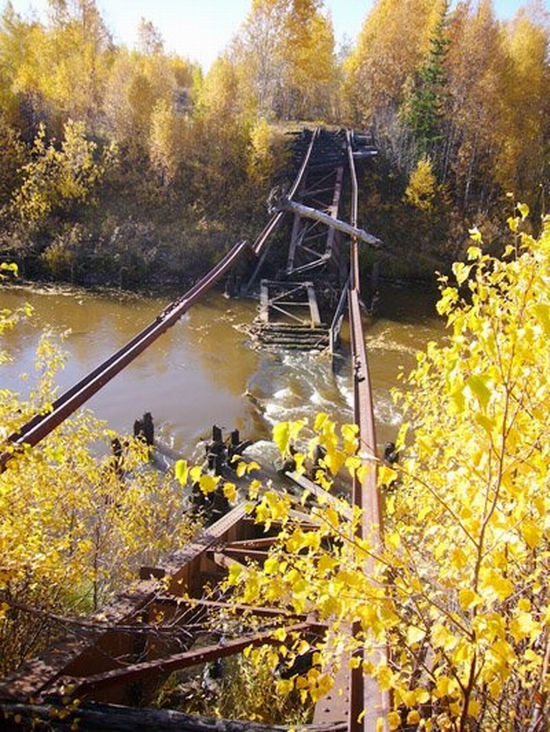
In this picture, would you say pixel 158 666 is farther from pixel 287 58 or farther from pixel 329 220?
pixel 287 58

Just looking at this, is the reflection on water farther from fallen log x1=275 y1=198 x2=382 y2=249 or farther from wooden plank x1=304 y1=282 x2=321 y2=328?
fallen log x1=275 y1=198 x2=382 y2=249

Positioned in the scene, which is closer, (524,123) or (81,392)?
(81,392)

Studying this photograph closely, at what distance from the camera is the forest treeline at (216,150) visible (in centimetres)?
2972

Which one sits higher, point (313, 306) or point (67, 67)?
point (67, 67)

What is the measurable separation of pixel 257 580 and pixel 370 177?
34.8m

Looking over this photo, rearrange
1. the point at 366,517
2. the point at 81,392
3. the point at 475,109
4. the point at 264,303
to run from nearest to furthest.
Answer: the point at 366,517, the point at 81,392, the point at 264,303, the point at 475,109

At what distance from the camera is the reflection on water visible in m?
16.9

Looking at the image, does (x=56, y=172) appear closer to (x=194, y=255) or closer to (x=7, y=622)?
(x=194, y=255)

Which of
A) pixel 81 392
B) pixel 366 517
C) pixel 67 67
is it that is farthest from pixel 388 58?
pixel 366 517

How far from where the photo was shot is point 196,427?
53.6 ft

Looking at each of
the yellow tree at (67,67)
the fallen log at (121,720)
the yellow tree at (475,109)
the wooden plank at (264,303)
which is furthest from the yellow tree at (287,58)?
the fallen log at (121,720)

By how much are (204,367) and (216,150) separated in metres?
17.9

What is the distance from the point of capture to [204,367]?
66.6ft

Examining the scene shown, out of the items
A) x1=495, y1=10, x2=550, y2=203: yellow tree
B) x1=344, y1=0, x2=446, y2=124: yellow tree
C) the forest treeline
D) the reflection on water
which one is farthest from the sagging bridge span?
x1=344, y1=0, x2=446, y2=124: yellow tree
